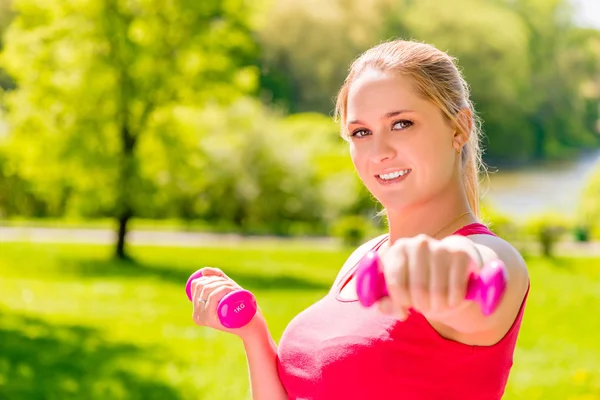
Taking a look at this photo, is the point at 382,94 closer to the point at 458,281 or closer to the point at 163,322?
the point at 458,281

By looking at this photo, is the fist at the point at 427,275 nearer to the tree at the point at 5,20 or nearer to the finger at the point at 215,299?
the finger at the point at 215,299

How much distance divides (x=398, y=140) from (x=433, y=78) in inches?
5.8

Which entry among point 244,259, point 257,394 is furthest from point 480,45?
point 257,394

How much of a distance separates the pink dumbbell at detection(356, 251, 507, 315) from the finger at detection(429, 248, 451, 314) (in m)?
0.03

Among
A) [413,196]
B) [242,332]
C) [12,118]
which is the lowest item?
[12,118]

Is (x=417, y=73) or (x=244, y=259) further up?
(x=417, y=73)

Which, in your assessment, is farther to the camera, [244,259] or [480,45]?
[480,45]

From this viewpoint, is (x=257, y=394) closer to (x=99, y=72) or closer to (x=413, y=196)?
(x=413, y=196)

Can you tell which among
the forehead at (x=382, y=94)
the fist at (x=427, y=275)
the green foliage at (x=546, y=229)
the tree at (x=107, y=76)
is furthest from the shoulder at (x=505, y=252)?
the green foliage at (x=546, y=229)

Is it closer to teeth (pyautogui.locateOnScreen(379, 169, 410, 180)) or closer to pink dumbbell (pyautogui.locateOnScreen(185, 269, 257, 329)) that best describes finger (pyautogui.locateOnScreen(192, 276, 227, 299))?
pink dumbbell (pyautogui.locateOnScreen(185, 269, 257, 329))

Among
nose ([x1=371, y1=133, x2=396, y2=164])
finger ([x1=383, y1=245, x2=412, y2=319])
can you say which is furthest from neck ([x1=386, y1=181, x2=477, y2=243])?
finger ([x1=383, y1=245, x2=412, y2=319])

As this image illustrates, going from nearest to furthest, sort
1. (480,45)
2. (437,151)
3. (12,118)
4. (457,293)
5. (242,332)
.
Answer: (457,293), (437,151), (242,332), (12,118), (480,45)

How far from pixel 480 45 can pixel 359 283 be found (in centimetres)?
4364

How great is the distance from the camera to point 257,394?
6.14 ft
